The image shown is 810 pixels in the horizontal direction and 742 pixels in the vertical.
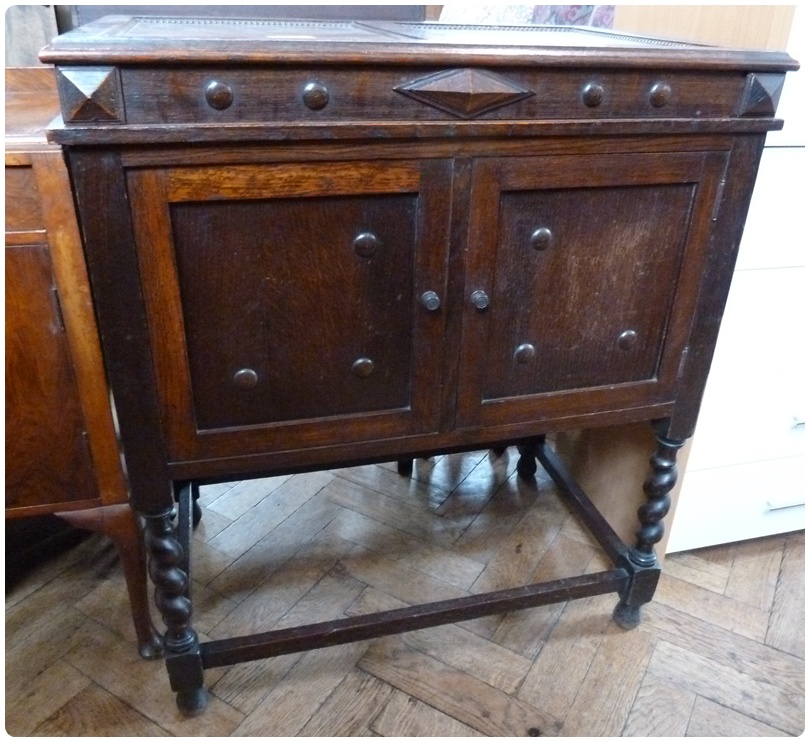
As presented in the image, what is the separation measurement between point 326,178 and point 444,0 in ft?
2.42

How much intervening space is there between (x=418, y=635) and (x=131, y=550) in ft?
1.53

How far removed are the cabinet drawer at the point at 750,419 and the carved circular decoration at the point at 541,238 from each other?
472 millimetres

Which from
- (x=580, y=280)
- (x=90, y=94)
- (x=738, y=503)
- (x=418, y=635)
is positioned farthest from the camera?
(x=738, y=503)

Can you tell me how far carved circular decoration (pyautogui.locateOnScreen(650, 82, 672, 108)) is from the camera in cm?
74

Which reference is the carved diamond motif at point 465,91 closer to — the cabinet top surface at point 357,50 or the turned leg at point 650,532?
the cabinet top surface at point 357,50

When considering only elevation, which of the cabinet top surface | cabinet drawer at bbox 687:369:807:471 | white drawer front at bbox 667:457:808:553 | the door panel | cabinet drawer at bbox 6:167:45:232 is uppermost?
the cabinet top surface

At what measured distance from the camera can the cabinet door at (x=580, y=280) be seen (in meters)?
0.77

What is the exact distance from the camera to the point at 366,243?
74cm

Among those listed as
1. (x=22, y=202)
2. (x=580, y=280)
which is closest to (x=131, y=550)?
(x=22, y=202)

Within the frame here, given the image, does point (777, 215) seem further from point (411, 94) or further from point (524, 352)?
point (411, 94)

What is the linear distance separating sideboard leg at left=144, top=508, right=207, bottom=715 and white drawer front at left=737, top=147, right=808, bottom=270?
2.92 ft

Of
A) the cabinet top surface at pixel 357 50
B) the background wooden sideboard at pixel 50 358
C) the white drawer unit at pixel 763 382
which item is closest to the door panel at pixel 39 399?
the background wooden sideboard at pixel 50 358

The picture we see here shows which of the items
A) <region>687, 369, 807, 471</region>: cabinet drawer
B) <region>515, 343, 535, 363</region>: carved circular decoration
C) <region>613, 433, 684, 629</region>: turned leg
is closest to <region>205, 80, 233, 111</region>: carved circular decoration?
<region>515, 343, 535, 363</region>: carved circular decoration

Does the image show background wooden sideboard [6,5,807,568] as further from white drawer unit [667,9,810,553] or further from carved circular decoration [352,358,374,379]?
carved circular decoration [352,358,374,379]
